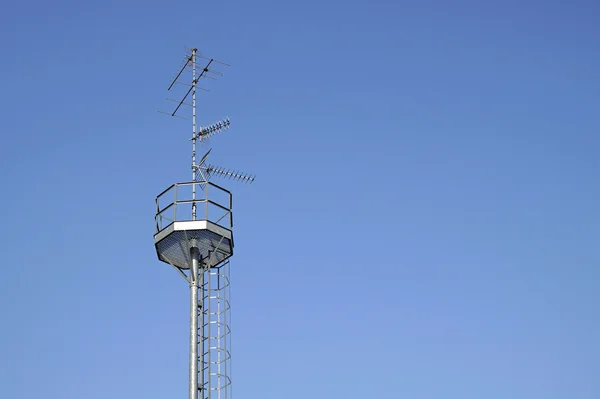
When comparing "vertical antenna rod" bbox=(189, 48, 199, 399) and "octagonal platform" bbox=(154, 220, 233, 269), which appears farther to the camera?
"octagonal platform" bbox=(154, 220, 233, 269)

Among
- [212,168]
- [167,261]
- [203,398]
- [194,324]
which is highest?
[212,168]

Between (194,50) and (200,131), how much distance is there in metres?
4.84

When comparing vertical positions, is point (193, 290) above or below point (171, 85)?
below

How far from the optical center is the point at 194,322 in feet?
151

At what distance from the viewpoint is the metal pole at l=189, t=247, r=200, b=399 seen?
44.3 meters

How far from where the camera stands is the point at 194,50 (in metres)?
52.6

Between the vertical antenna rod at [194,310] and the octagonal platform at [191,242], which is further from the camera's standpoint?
the octagonal platform at [191,242]

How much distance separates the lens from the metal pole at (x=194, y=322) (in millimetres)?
44281

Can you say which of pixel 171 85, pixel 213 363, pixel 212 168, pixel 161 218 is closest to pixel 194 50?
pixel 171 85

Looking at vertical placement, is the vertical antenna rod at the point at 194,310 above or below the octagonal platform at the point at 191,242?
below

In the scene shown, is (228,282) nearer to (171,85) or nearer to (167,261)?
(167,261)

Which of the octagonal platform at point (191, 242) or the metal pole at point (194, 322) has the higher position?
the octagonal platform at point (191, 242)

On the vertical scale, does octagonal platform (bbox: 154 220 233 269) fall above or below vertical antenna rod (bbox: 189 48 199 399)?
above

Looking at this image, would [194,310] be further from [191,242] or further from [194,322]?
[191,242]
